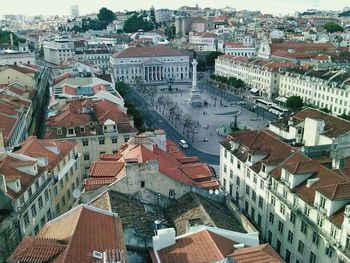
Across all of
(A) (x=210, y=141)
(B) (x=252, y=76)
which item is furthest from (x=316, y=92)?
(A) (x=210, y=141)

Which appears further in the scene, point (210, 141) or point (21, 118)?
point (210, 141)

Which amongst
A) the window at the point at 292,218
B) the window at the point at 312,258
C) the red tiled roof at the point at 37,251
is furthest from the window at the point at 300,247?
the red tiled roof at the point at 37,251

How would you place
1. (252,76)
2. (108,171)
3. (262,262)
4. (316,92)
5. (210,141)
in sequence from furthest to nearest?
(252,76), (316,92), (210,141), (108,171), (262,262)

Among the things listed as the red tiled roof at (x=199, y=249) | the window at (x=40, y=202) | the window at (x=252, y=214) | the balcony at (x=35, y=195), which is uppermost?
Answer: the red tiled roof at (x=199, y=249)

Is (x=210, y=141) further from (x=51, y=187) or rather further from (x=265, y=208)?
(x=51, y=187)

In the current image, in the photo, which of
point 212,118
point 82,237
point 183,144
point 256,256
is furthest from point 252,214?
point 212,118

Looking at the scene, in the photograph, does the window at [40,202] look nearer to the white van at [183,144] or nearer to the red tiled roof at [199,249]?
the red tiled roof at [199,249]
